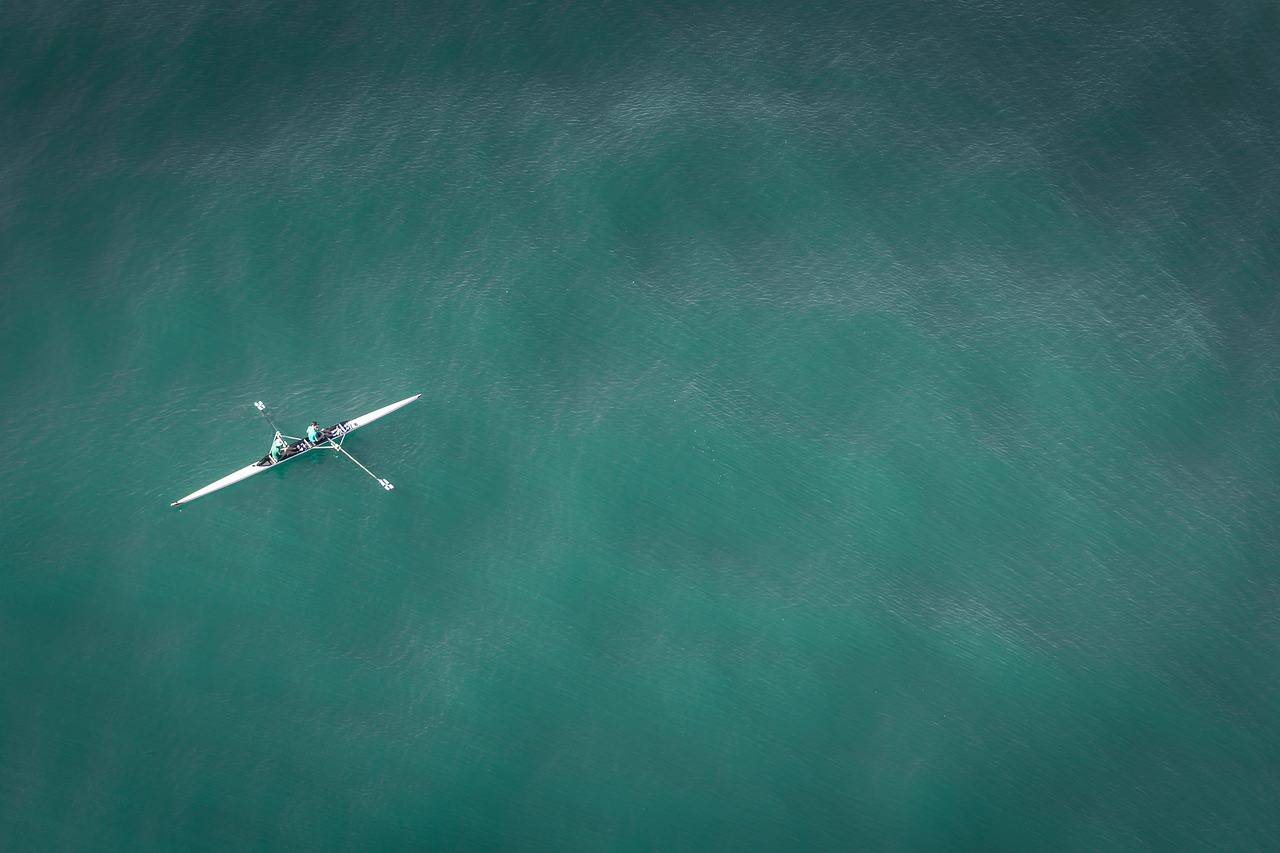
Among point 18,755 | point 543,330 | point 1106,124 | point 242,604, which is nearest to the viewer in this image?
point 18,755

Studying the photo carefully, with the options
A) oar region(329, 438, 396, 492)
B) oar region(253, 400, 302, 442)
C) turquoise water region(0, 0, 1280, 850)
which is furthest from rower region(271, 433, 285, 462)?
oar region(329, 438, 396, 492)

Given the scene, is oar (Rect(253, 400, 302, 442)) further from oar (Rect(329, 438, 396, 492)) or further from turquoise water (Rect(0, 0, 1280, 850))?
oar (Rect(329, 438, 396, 492))

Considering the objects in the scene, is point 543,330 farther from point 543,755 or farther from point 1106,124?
point 1106,124

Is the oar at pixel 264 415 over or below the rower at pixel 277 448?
over

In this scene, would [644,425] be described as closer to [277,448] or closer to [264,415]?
[277,448]

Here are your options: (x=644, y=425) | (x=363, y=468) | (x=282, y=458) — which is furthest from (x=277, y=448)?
(x=644, y=425)

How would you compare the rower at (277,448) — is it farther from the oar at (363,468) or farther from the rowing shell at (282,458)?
the oar at (363,468)

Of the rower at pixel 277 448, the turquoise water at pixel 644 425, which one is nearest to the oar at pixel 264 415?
the turquoise water at pixel 644 425

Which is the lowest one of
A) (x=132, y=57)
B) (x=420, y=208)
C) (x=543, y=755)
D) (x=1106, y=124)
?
(x=543, y=755)

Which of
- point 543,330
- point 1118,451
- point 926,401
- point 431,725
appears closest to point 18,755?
point 431,725
